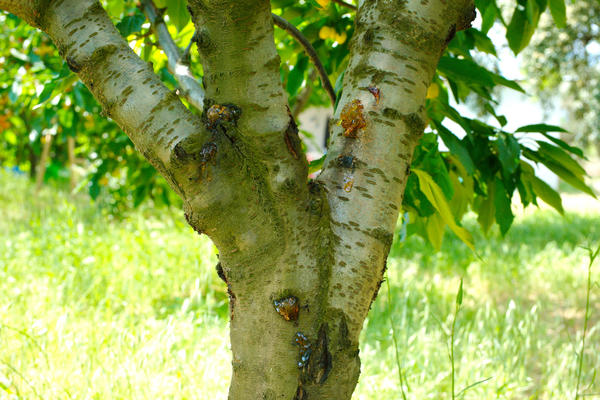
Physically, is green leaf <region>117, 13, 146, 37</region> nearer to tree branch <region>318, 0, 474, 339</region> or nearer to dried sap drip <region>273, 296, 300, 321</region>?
tree branch <region>318, 0, 474, 339</region>

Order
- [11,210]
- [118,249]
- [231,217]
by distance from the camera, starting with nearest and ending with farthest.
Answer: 1. [231,217]
2. [118,249]
3. [11,210]

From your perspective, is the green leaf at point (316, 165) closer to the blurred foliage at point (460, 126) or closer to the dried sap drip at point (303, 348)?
the blurred foliage at point (460, 126)

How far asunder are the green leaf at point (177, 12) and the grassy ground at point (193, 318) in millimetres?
872

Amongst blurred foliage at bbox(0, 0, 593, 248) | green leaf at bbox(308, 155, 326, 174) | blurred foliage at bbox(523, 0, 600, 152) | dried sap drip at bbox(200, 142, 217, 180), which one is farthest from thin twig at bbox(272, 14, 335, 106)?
blurred foliage at bbox(523, 0, 600, 152)

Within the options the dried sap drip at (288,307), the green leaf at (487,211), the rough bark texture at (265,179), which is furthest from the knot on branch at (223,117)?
the green leaf at (487,211)

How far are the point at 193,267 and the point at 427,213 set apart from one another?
2.33 m

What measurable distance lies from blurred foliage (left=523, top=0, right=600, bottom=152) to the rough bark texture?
224 inches

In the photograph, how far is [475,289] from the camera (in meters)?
3.62

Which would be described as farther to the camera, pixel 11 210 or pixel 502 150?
pixel 11 210

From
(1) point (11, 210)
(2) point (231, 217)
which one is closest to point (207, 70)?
(2) point (231, 217)

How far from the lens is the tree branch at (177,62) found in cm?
113

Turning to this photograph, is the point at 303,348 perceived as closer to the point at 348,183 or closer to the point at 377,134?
the point at 348,183

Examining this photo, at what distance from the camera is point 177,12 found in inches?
45.1

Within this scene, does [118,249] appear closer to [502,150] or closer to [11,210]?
[11,210]
